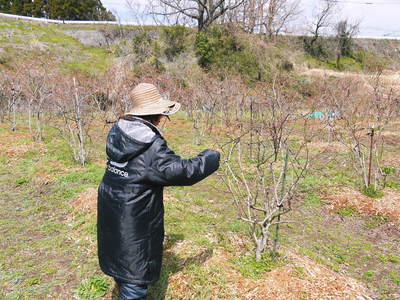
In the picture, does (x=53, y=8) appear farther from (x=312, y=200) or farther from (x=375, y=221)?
(x=375, y=221)

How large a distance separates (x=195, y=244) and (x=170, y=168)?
1.73 m

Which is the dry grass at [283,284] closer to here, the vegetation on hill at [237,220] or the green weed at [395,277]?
the vegetation on hill at [237,220]

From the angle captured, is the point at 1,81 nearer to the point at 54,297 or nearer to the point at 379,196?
the point at 54,297

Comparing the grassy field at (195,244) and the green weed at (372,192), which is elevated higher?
the green weed at (372,192)

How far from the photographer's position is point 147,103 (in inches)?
79.0

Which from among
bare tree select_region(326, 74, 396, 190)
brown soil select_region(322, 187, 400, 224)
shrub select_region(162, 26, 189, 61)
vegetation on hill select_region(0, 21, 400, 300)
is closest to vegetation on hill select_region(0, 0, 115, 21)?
shrub select_region(162, 26, 189, 61)

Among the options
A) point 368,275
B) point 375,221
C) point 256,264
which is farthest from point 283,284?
point 375,221

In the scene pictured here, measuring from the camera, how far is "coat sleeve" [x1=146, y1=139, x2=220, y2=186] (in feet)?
5.81

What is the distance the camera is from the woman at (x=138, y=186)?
180cm

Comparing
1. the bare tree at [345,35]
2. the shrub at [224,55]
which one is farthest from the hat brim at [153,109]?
the bare tree at [345,35]

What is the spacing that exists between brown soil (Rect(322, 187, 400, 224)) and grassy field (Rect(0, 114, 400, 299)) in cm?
7

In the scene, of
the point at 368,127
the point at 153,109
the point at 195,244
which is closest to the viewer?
the point at 153,109

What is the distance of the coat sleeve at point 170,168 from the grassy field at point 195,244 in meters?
1.28

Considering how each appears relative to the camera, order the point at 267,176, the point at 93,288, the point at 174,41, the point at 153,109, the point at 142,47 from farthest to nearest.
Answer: the point at 174,41
the point at 142,47
the point at 267,176
the point at 93,288
the point at 153,109
